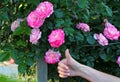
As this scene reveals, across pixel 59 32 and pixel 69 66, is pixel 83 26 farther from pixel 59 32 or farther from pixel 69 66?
pixel 69 66

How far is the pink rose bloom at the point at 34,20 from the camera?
8.18 feet

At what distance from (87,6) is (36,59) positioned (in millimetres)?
499

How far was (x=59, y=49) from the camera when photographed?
265 centimetres

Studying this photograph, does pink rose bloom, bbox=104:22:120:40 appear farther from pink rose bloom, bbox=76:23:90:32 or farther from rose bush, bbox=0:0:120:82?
pink rose bloom, bbox=76:23:90:32

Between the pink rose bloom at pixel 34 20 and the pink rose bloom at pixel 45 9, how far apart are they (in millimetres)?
24

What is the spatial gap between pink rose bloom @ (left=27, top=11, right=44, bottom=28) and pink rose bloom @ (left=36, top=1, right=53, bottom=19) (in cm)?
2

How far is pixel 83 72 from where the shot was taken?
2.08m

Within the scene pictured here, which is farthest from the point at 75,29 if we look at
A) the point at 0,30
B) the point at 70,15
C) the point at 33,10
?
the point at 0,30

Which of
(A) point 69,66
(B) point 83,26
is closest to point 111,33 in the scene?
(B) point 83,26

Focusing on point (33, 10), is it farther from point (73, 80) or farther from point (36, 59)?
point (73, 80)

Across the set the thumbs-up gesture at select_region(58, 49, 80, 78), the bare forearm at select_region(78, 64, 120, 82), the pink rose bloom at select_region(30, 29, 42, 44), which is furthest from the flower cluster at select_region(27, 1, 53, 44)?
the bare forearm at select_region(78, 64, 120, 82)

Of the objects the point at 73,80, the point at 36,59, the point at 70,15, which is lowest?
the point at 73,80

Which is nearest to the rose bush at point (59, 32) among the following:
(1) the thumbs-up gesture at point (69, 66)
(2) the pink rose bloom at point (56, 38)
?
(2) the pink rose bloom at point (56, 38)

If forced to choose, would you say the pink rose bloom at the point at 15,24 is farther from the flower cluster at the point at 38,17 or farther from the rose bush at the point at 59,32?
the flower cluster at the point at 38,17
